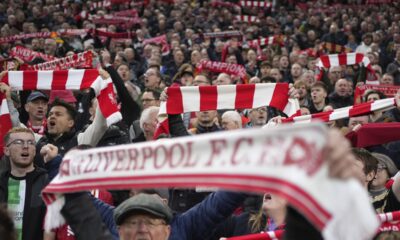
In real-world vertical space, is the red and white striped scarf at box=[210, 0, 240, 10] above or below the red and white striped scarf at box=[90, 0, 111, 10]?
above

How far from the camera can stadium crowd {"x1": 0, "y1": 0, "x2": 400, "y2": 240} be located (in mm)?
3221

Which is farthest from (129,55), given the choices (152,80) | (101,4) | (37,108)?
(101,4)

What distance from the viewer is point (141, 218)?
313 centimetres

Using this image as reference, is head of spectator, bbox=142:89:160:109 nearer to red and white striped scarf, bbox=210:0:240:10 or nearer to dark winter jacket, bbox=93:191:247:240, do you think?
dark winter jacket, bbox=93:191:247:240

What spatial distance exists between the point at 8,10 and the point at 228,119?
48.2 ft

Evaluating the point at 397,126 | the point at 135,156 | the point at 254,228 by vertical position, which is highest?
the point at 135,156

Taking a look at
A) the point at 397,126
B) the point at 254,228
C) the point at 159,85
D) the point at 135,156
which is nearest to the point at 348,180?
the point at 135,156

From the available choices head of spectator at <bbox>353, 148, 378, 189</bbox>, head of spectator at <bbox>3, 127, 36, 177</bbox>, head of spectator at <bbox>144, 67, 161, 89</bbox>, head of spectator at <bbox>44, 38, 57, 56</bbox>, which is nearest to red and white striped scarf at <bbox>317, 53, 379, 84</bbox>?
head of spectator at <bbox>144, 67, 161, 89</bbox>

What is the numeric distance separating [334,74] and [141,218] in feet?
28.8

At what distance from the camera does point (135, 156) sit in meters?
2.24

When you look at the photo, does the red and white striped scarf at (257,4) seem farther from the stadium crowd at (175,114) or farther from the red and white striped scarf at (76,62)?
the red and white striped scarf at (76,62)

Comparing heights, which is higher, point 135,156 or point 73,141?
point 135,156

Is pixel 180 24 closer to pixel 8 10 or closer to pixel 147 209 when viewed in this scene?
pixel 8 10

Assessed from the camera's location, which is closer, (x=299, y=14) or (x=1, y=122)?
(x=1, y=122)
